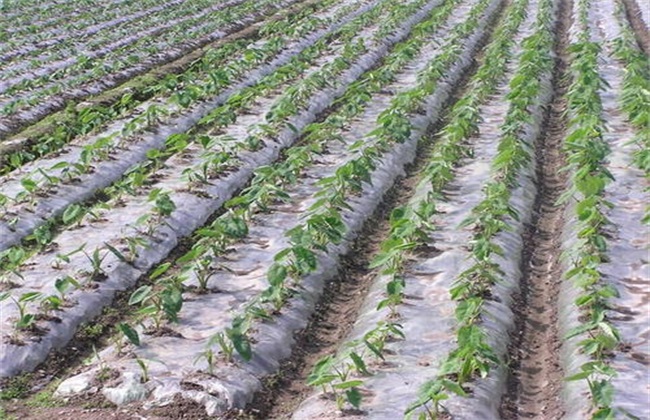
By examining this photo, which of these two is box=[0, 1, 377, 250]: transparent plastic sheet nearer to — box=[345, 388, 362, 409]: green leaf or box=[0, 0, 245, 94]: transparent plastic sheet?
box=[0, 0, 245, 94]: transparent plastic sheet

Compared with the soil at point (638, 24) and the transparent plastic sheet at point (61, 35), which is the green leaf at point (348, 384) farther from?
the soil at point (638, 24)

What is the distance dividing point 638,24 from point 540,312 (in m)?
14.0

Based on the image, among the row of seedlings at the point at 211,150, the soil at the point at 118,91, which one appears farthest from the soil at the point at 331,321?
the soil at the point at 118,91

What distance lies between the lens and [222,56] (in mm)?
15352

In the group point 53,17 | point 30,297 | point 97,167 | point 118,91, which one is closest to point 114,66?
point 118,91

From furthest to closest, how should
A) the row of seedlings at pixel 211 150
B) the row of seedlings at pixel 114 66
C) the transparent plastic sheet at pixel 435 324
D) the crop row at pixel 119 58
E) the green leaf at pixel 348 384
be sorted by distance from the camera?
the crop row at pixel 119 58
the row of seedlings at pixel 114 66
the row of seedlings at pixel 211 150
the transparent plastic sheet at pixel 435 324
the green leaf at pixel 348 384

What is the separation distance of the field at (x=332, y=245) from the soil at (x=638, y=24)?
8.04 ft

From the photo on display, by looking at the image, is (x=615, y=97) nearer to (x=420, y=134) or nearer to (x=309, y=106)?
(x=420, y=134)

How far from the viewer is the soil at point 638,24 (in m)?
16.1

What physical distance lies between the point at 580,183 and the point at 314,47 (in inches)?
347

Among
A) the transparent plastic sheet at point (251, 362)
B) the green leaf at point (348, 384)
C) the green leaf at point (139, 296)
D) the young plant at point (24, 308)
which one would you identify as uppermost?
the green leaf at point (348, 384)

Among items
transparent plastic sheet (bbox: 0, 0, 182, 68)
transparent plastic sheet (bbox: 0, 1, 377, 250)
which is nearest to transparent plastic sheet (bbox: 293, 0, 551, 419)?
transparent plastic sheet (bbox: 0, 1, 377, 250)

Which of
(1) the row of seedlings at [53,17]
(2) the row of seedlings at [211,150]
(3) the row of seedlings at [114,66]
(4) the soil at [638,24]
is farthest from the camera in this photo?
(1) the row of seedlings at [53,17]

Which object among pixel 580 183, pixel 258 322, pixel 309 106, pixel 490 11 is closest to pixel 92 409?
pixel 258 322
